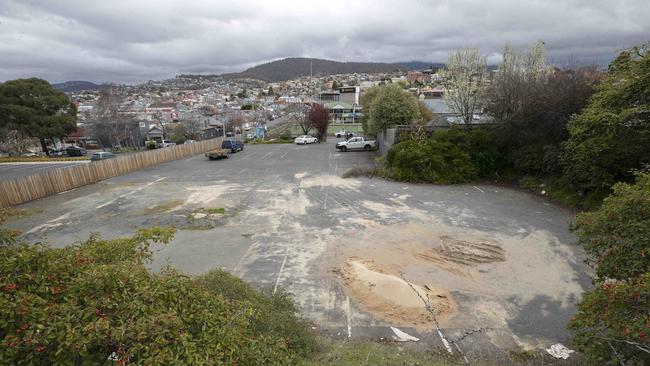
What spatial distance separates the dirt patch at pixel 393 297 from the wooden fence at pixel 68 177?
17783mm

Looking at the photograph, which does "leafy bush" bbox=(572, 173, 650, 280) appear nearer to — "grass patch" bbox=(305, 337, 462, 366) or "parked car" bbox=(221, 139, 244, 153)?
Result: "grass patch" bbox=(305, 337, 462, 366)

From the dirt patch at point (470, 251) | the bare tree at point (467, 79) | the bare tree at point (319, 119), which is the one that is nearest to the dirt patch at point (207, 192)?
the dirt patch at point (470, 251)

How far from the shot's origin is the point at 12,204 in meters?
17.5

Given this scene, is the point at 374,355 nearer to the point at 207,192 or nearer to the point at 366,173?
the point at 207,192

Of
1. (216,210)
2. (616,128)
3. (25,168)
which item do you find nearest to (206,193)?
(216,210)

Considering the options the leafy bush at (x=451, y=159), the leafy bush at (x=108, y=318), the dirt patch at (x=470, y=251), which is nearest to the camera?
the leafy bush at (x=108, y=318)

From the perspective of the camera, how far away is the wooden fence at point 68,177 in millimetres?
17578

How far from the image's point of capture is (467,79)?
90.6ft

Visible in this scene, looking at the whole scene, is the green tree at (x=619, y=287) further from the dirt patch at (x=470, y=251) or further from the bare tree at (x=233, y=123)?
the bare tree at (x=233, y=123)

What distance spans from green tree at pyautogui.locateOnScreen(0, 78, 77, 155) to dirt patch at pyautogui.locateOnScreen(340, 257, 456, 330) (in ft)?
141

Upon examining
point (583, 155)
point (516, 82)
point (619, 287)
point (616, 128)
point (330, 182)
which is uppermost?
point (516, 82)

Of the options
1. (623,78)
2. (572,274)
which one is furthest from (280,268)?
(623,78)

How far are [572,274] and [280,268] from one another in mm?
7993

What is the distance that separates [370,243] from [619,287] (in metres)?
7.45
